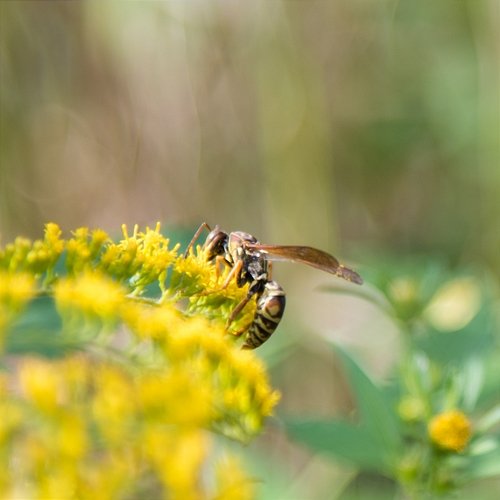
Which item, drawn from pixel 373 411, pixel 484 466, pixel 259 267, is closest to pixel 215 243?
pixel 259 267

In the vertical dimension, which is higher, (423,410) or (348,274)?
(348,274)

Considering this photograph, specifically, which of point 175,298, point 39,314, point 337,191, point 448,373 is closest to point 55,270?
point 39,314

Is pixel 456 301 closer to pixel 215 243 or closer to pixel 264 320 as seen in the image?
pixel 215 243

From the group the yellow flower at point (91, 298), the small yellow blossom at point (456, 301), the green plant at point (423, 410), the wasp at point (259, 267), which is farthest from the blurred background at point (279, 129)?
the yellow flower at point (91, 298)

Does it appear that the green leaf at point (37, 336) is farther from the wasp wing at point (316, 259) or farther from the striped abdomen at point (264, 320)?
the wasp wing at point (316, 259)

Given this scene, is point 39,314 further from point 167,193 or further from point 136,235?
point 167,193

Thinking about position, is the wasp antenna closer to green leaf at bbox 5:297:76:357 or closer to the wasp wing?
the wasp wing
